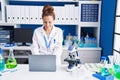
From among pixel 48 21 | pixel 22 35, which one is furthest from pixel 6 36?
pixel 48 21

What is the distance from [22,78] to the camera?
1431 millimetres

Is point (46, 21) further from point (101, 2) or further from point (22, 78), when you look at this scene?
point (101, 2)

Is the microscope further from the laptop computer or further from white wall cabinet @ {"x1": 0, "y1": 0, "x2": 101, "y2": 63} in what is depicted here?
white wall cabinet @ {"x1": 0, "y1": 0, "x2": 101, "y2": 63}

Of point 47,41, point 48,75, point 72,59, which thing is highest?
point 47,41

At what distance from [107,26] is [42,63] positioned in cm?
176

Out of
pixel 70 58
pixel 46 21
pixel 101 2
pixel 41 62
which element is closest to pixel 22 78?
pixel 41 62

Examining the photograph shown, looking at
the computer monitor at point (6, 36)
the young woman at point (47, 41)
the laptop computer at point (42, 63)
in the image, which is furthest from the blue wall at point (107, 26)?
the computer monitor at point (6, 36)

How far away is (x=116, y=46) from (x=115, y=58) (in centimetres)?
113

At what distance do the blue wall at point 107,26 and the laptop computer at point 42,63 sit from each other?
5.13 ft

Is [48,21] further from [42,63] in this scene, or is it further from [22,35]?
[22,35]

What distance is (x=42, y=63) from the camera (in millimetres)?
1583

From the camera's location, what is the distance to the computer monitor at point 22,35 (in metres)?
3.22

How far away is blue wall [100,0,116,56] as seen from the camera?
9.22 ft

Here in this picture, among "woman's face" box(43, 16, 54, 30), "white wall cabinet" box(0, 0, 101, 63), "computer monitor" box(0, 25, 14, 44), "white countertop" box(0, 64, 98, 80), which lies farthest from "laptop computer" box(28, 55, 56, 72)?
"computer monitor" box(0, 25, 14, 44)
